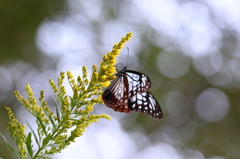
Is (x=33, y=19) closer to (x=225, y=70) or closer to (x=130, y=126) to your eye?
(x=130, y=126)

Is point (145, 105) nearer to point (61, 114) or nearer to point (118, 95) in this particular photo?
point (118, 95)

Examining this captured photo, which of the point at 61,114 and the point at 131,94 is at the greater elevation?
the point at 131,94

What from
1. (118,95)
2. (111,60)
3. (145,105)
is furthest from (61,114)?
(145,105)

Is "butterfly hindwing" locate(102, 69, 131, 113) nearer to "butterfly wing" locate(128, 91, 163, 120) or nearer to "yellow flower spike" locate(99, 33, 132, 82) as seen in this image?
"butterfly wing" locate(128, 91, 163, 120)

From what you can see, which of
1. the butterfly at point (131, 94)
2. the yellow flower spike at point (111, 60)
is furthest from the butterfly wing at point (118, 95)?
the yellow flower spike at point (111, 60)

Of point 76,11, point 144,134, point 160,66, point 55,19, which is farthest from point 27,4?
point 144,134
